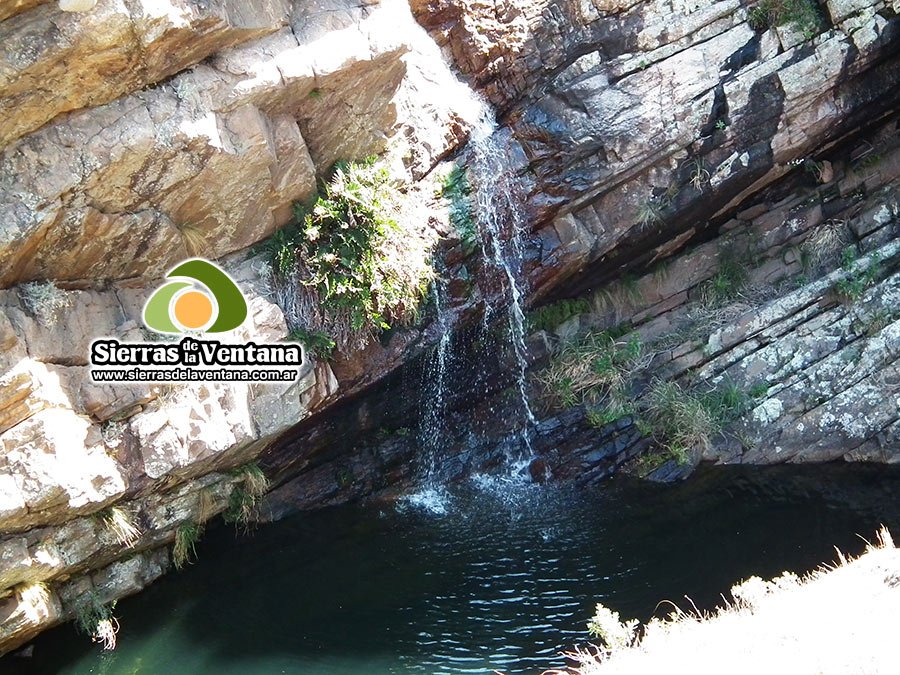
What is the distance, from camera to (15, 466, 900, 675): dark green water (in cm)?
774

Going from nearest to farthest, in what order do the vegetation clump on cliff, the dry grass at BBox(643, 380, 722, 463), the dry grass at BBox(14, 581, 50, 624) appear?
the dry grass at BBox(14, 581, 50, 624)
the vegetation clump on cliff
the dry grass at BBox(643, 380, 722, 463)

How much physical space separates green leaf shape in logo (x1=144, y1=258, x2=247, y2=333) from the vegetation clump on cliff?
533mm

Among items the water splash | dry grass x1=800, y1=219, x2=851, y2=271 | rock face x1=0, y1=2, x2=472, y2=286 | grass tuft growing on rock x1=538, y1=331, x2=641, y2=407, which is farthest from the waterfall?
dry grass x1=800, y1=219, x2=851, y2=271

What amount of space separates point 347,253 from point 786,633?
5.28m

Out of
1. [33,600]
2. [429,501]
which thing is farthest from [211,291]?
[429,501]

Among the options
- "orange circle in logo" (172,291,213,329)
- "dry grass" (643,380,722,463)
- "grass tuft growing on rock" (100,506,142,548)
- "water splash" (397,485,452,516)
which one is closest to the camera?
"grass tuft growing on rock" (100,506,142,548)

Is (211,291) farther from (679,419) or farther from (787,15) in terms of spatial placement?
(787,15)

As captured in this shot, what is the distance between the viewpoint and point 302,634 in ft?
26.2

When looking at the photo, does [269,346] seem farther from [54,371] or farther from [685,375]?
[685,375]

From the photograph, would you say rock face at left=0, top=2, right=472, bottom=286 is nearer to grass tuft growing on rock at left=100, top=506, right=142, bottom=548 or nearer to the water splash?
grass tuft growing on rock at left=100, top=506, right=142, bottom=548

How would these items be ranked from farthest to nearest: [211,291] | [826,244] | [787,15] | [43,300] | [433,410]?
[826,244], [433,410], [787,15], [211,291], [43,300]

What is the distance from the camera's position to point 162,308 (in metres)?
8.20

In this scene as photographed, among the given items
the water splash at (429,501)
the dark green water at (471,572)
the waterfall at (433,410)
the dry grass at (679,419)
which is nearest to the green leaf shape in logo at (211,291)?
the waterfall at (433,410)

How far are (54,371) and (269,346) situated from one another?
198cm
